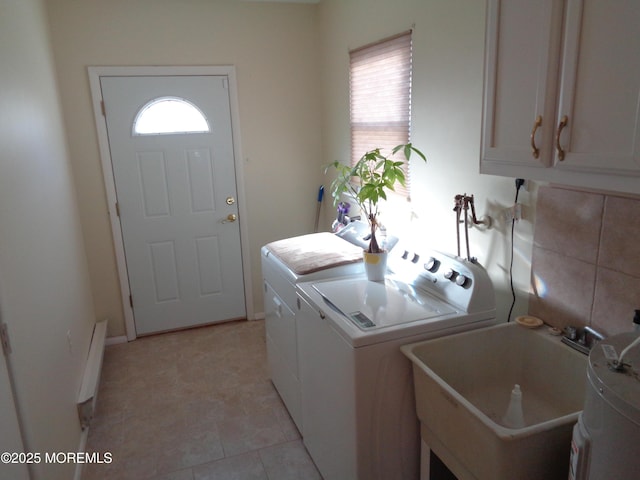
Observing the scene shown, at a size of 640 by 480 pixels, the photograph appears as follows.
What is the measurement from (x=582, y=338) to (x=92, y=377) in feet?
8.50

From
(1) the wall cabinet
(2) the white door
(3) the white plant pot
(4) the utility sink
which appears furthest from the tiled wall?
(2) the white door

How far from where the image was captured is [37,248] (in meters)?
2.03

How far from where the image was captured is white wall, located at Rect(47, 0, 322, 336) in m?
3.18

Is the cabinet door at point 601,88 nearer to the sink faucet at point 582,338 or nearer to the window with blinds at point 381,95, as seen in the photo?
the sink faucet at point 582,338

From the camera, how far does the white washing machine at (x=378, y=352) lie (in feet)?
5.45

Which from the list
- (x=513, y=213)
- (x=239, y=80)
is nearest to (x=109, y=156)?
(x=239, y=80)

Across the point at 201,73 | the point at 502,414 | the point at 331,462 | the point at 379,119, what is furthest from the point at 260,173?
the point at 502,414

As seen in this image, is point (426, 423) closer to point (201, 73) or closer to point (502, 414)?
point (502, 414)

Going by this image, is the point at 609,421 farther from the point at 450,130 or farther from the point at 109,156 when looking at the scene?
the point at 109,156

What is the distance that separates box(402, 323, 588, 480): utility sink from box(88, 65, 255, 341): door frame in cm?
242

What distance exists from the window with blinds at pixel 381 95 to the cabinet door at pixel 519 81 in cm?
108

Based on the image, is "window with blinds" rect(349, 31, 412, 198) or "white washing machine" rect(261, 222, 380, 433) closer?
"white washing machine" rect(261, 222, 380, 433)

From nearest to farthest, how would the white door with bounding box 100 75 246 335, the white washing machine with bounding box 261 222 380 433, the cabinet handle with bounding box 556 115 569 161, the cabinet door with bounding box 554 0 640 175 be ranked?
the cabinet door with bounding box 554 0 640 175
the cabinet handle with bounding box 556 115 569 161
the white washing machine with bounding box 261 222 380 433
the white door with bounding box 100 75 246 335

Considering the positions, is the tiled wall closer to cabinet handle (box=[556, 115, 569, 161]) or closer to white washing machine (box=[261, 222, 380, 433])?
cabinet handle (box=[556, 115, 569, 161])
